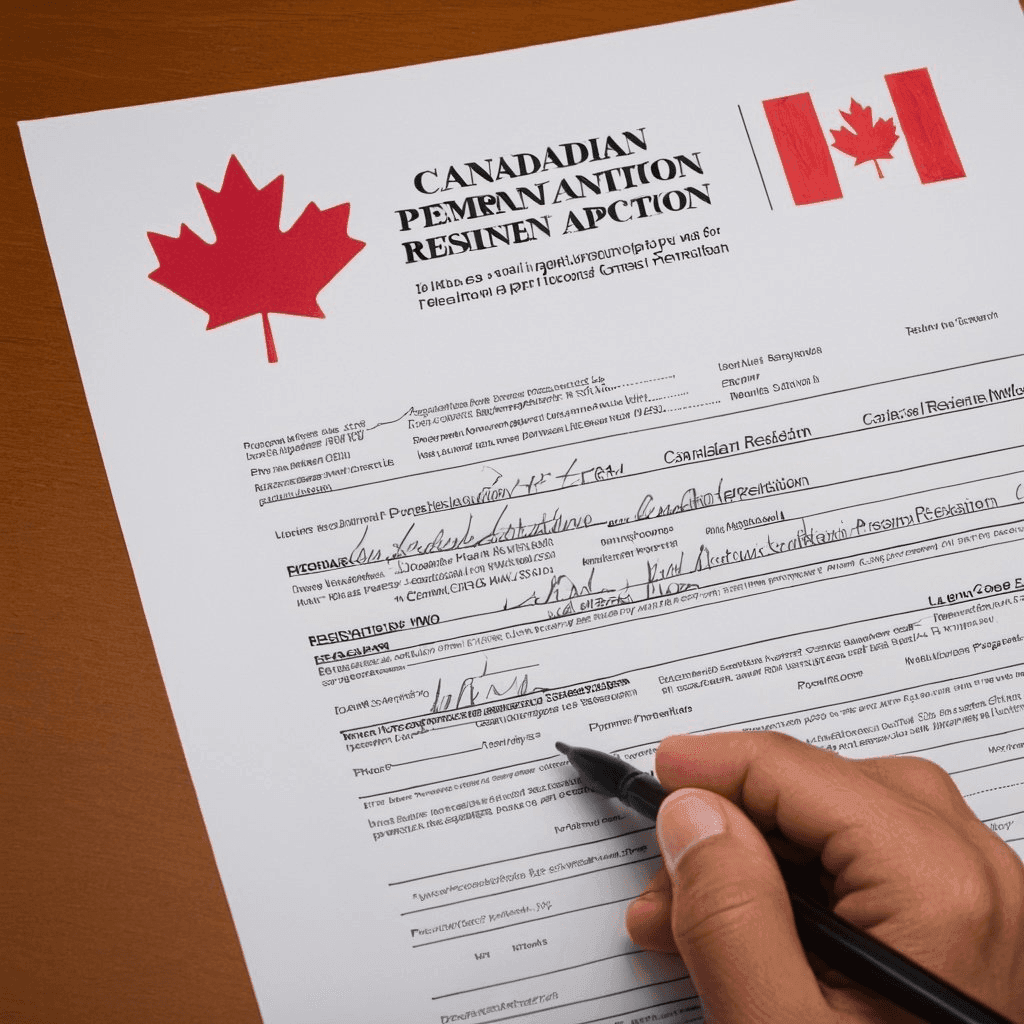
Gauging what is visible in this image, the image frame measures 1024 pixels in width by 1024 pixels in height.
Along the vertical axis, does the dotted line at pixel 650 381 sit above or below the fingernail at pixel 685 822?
above

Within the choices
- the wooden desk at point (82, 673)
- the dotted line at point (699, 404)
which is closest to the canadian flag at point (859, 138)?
the dotted line at point (699, 404)

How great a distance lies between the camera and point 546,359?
54 centimetres

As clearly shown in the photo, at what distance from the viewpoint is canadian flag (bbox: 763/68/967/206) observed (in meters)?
0.57

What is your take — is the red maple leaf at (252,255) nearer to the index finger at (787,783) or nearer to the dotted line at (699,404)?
the dotted line at (699,404)

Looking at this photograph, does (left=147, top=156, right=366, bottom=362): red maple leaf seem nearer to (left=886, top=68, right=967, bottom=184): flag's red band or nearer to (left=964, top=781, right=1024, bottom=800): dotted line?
(left=886, top=68, right=967, bottom=184): flag's red band

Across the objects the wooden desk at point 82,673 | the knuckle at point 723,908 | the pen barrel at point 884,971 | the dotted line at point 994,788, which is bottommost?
the pen barrel at point 884,971

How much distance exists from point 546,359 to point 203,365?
19 centimetres

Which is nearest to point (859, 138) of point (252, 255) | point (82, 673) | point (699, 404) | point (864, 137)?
point (864, 137)

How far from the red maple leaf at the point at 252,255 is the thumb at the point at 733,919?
332mm

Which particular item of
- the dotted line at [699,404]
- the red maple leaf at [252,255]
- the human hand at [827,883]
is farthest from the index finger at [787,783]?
the red maple leaf at [252,255]

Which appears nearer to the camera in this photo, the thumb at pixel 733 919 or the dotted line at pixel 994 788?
the thumb at pixel 733 919

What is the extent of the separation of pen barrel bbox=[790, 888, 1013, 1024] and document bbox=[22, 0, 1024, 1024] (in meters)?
0.11

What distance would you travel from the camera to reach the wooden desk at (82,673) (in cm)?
50

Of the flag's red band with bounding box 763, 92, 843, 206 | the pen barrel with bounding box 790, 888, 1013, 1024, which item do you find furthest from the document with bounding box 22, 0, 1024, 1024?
the pen barrel with bounding box 790, 888, 1013, 1024
